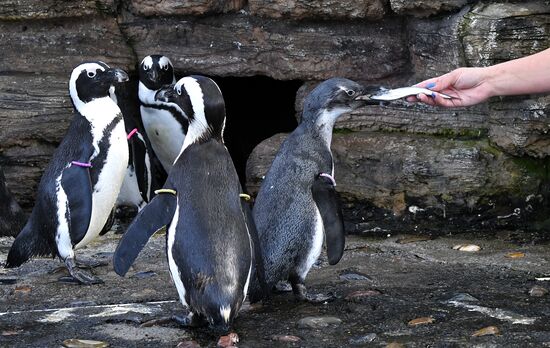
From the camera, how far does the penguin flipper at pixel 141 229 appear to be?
3912mm

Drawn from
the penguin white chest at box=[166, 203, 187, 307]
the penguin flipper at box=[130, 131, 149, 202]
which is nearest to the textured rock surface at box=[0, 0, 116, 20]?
the penguin flipper at box=[130, 131, 149, 202]

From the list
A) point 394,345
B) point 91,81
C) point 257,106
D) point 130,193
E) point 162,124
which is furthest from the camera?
point 257,106

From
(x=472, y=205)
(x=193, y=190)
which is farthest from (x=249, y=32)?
(x=193, y=190)

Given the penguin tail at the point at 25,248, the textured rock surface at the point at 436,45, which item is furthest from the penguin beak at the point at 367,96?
the penguin tail at the point at 25,248

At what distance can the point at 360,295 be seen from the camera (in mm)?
4254

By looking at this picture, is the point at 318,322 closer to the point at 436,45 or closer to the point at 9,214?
the point at 436,45

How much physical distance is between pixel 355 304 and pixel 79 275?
1276 millimetres

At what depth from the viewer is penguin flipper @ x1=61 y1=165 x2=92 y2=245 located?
4973 mm

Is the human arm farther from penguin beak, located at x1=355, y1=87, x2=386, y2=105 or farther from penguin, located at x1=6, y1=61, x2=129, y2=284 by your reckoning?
penguin, located at x1=6, y1=61, x2=129, y2=284

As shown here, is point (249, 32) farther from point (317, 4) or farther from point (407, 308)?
point (407, 308)

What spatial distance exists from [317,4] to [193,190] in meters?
1.71

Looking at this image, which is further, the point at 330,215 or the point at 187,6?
the point at 187,6

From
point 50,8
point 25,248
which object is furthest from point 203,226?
point 50,8

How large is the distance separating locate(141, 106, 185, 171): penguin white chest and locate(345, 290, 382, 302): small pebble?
250 cm
